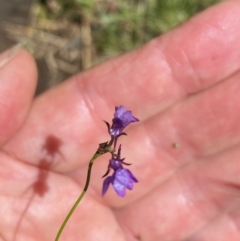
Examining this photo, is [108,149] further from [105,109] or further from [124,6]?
[124,6]

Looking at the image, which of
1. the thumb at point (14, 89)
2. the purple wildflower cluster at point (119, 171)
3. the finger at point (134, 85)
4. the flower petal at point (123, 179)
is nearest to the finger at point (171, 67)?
the finger at point (134, 85)

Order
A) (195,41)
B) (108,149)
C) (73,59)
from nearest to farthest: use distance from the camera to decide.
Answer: (108,149)
(195,41)
(73,59)

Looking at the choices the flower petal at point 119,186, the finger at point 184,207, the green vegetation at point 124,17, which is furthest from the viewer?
the green vegetation at point 124,17

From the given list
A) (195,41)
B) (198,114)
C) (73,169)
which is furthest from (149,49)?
(73,169)

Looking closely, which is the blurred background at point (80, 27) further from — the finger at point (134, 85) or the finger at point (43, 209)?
the finger at point (43, 209)

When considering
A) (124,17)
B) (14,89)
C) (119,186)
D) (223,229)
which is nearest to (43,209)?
(14,89)

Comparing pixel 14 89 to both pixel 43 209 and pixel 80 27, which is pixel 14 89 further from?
pixel 80 27
